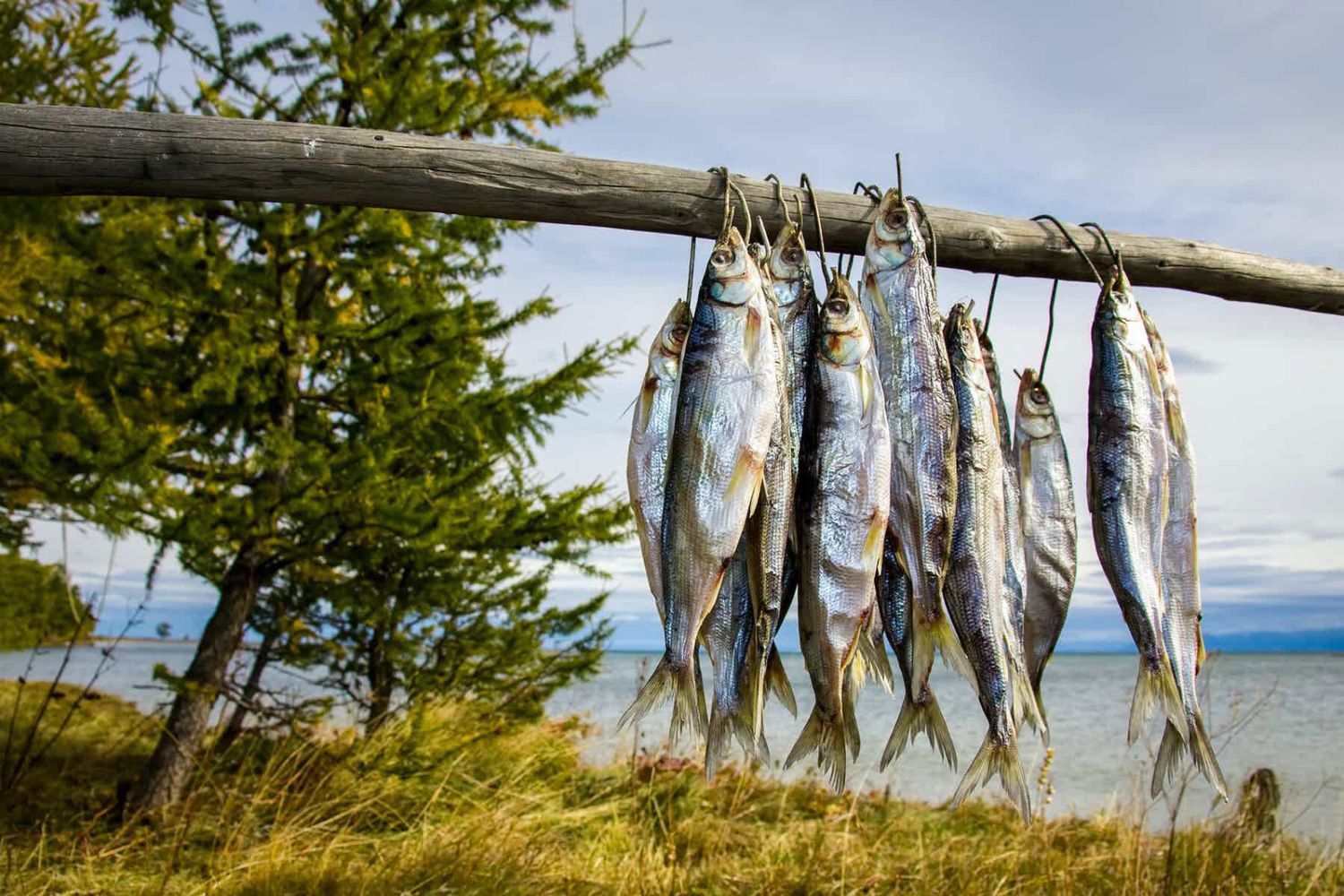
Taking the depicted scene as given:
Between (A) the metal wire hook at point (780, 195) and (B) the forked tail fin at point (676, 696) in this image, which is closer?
(B) the forked tail fin at point (676, 696)

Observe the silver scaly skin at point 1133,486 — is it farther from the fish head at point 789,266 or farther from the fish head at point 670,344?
the fish head at point 670,344

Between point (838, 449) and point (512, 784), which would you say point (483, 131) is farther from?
point (838, 449)

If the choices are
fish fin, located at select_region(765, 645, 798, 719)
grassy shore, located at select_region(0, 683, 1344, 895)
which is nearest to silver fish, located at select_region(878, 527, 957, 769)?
fish fin, located at select_region(765, 645, 798, 719)

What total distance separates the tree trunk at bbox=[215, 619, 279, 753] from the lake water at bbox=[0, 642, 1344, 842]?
0.19 meters

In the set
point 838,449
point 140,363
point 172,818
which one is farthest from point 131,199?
point 838,449

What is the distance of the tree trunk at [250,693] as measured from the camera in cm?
646

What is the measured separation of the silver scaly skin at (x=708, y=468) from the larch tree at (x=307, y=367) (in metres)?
3.44

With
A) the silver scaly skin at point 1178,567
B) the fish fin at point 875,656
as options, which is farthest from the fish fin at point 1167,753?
the fish fin at point 875,656

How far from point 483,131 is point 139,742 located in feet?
18.5

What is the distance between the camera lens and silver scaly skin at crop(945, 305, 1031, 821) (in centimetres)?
219

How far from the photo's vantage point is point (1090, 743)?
1483 cm

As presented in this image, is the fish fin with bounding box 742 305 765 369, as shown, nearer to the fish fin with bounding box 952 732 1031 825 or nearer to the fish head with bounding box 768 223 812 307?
the fish head with bounding box 768 223 812 307

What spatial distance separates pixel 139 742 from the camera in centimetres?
812

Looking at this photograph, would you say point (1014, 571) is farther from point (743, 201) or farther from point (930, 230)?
point (743, 201)
